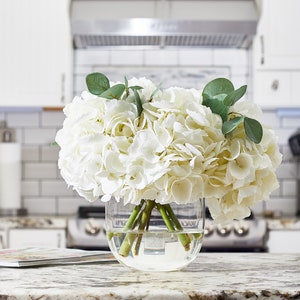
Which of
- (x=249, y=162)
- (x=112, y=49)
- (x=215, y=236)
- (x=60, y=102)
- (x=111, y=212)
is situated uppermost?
(x=112, y=49)

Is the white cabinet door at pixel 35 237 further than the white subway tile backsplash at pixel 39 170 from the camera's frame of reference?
No

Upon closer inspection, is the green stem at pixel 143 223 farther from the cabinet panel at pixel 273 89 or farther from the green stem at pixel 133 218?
the cabinet panel at pixel 273 89

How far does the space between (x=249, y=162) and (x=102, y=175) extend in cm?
27

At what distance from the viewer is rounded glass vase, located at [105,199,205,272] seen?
1.43m

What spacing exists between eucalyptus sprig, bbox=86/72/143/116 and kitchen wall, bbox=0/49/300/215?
2.63 metres

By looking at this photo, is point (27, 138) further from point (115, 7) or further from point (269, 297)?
point (269, 297)

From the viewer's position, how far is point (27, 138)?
13.3 ft

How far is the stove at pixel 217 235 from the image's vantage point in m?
3.41

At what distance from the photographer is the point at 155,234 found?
56.2 inches

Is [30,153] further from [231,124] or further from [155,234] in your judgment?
[231,124]

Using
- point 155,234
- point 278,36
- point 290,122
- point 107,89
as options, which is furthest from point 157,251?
point 290,122

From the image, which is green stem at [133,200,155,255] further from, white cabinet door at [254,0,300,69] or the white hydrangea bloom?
white cabinet door at [254,0,300,69]

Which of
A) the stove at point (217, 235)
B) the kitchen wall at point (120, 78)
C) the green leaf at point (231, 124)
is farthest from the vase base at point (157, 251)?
the kitchen wall at point (120, 78)

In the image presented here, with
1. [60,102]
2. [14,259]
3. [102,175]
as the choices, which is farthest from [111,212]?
[60,102]
